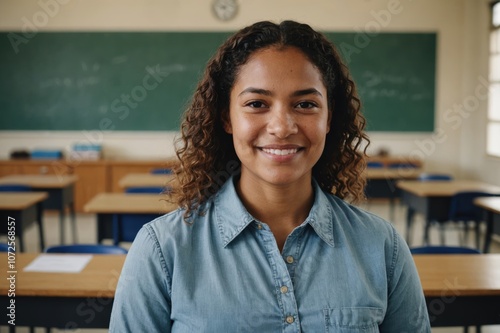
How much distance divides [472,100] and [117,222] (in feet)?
17.5

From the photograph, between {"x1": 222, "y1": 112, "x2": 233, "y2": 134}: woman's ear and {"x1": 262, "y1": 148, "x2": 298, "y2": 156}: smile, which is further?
{"x1": 222, "y1": 112, "x2": 233, "y2": 134}: woman's ear

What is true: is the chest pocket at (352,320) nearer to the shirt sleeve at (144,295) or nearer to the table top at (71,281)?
the shirt sleeve at (144,295)

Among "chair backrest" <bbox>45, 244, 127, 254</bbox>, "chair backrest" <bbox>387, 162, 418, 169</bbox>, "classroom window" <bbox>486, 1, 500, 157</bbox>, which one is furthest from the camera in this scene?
"chair backrest" <bbox>387, 162, 418, 169</bbox>

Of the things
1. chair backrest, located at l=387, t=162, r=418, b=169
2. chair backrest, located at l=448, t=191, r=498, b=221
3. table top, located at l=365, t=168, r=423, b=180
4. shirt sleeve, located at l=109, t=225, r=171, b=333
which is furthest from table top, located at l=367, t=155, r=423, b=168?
shirt sleeve, located at l=109, t=225, r=171, b=333

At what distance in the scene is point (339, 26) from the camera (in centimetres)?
711

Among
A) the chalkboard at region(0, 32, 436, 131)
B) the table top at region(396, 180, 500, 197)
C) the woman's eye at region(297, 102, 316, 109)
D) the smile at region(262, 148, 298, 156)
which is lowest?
the table top at region(396, 180, 500, 197)

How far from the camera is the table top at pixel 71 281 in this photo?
1.92m

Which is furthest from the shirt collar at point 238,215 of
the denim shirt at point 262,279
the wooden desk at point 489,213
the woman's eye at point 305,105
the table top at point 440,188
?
the table top at point 440,188

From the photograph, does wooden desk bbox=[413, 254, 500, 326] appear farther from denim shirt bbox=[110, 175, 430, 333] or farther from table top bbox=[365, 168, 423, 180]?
table top bbox=[365, 168, 423, 180]

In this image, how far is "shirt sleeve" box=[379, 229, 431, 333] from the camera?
1.21 m

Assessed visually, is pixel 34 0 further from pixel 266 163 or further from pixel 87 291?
pixel 266 163

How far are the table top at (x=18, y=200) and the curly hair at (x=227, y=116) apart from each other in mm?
2721

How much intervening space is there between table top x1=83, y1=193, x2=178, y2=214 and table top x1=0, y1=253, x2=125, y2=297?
1098 millimetres

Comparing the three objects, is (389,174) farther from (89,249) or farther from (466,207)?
(89,249)
